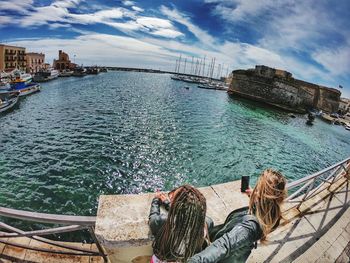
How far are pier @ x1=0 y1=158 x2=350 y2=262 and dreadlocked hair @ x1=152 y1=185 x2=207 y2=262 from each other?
0.45 metres

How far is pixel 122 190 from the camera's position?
389 inches

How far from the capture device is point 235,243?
1593 millimetres

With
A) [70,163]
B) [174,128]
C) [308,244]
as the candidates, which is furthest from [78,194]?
[174,128]

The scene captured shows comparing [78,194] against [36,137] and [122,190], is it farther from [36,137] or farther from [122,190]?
[36,137]

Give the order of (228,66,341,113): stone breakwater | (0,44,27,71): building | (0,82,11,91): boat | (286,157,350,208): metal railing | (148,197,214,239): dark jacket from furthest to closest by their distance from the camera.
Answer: (0,44,27,71): building, (228,66,341,113): stone breakwater, (0,82,11,91): boat, (286,157,350,208): metal railing, (148,197,214,239): dark jacket

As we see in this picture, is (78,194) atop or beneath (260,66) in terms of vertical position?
beneath

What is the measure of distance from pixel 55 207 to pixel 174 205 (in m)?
8.96

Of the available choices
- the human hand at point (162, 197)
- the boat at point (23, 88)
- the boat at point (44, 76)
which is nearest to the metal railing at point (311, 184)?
the human hand at point (162, 197)

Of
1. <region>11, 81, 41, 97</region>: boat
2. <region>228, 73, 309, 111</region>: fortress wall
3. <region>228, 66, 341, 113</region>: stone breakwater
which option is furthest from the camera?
<region>228, 66, 341, 113</region>: stone breakwater

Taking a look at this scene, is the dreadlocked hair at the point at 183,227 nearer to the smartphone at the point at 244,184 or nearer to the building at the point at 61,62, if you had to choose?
the smartphone at the point at 244,184

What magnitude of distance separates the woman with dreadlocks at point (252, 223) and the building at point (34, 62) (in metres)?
89.4

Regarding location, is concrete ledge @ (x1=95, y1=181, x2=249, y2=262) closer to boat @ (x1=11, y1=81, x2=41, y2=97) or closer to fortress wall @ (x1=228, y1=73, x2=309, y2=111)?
boat @ (x1=11, y1=81, x2=41, y2=97)

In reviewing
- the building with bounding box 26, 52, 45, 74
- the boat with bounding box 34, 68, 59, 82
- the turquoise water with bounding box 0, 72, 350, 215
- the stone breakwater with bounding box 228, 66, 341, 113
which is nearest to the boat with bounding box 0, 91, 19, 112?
the turquoise water with bounding box 0, 72, 350, 215

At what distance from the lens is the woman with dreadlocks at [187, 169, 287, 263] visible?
1574 millimetres
